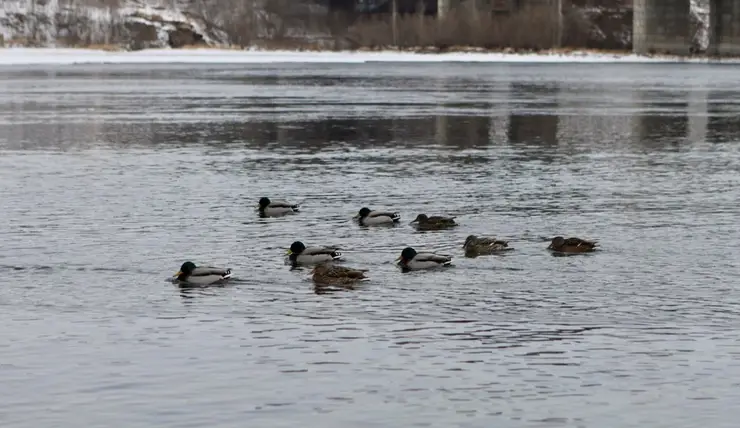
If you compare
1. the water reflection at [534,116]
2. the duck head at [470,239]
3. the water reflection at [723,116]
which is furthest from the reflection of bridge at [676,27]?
the duck head at [470,239]

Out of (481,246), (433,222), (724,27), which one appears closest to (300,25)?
(724,27)

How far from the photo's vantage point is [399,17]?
437 feet

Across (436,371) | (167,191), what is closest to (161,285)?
(436,371)

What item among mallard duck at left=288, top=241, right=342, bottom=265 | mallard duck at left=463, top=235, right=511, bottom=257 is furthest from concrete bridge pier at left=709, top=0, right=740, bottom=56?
mallard duck at left=288, top=241, right=342, bottom=265

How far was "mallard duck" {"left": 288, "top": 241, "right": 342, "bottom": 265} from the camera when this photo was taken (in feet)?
71.3

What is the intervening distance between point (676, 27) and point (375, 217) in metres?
103

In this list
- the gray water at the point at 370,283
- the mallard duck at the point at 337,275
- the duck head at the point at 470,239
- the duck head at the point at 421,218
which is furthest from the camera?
the duck head at the point at 421,218

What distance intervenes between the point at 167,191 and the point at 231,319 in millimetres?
13283

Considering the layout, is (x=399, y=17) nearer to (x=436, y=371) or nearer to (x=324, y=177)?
(x=324, y=177)

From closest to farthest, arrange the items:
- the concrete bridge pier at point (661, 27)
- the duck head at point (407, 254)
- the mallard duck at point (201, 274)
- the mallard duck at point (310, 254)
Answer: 1. the mallard duck at point (201, 274)
2. the duck head at point (407, 254)
3. the mallard duck at point (310, 254)
4. the concrete bridge pier at point (661, 27)

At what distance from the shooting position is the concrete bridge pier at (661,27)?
123 meters

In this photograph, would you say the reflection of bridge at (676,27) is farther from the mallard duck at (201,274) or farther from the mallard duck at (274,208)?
the mallard duck at (201,274)

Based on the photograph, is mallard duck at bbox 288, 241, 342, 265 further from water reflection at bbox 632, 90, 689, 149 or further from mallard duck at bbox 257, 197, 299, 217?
water reflection at bbox 632, 90, 689, 149

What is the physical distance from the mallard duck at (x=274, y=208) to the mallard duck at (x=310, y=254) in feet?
15.7
